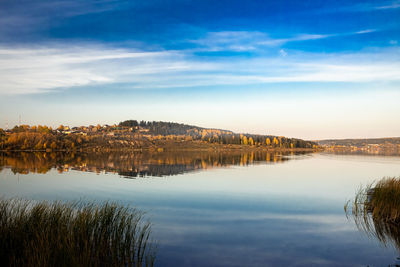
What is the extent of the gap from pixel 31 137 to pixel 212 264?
112 meters

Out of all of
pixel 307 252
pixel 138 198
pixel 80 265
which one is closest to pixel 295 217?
pixel 307 252

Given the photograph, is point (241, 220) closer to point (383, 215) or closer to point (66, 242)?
point (383, 215)

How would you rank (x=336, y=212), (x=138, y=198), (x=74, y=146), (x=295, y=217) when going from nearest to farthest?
(x=295, y=217) → (x=336, y=212) → (x=138, y=198) → (x=74, y=146)

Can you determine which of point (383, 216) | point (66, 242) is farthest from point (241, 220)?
point (66, 242)

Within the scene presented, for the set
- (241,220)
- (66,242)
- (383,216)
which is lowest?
(241,220)

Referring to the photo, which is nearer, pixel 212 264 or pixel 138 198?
pixel 212 264

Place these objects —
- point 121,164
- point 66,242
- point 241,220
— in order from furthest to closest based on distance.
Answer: point 121,164 → point 241,220 → point 66,242

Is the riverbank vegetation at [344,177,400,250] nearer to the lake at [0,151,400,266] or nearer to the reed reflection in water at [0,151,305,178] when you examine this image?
the lake at [0,151,400,266]

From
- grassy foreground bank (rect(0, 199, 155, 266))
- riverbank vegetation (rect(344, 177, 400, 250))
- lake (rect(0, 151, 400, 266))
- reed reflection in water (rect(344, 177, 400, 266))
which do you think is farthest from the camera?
riverbank vegetation (rect(344, 177, 400, 250))

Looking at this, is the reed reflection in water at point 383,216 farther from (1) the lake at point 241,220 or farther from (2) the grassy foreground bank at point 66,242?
(2) the grassy foreground bank at point 66,242

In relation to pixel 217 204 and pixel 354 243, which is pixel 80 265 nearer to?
pixel 354 243

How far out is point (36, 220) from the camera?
8516 mm

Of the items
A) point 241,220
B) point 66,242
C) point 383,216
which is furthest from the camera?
point 241,220

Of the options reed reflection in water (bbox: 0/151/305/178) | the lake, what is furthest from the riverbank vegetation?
reed reflection in water (bbox: 0/151/305/178)
